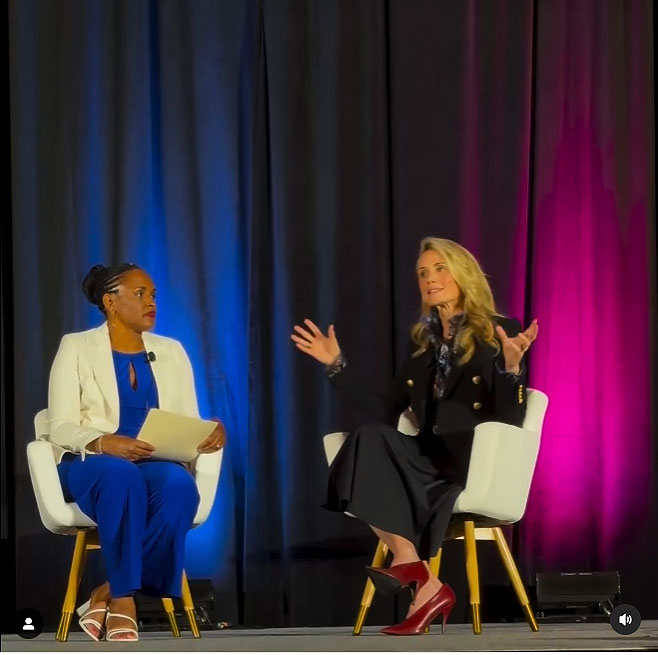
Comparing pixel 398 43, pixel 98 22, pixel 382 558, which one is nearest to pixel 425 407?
pixel 382 558

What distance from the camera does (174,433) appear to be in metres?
3.60

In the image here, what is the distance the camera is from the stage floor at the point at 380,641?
332 cm

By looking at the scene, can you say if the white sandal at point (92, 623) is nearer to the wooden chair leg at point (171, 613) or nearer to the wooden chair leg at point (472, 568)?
the wooden chair leg at point (171, 613)

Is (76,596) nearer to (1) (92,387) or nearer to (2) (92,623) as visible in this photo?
(2) (92,623)

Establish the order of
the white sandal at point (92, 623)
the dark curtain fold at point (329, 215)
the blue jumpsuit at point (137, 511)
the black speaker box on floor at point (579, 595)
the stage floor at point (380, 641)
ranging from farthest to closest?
the dark curtain fold at point (329, 215)
the black speaker box on floor at point (579, 595)
the white sandal at point (92, 623)
the blue jumpsuit at point (137, 511)
the stage floor at point (380, 641)

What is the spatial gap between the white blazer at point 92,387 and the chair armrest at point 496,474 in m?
0.86

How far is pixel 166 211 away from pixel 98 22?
682 millimetres

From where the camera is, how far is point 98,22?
Answer: 4.33m

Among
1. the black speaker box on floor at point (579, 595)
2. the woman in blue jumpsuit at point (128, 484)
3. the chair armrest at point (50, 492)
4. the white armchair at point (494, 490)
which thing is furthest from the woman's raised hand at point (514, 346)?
the chair armrest at point (50, 492)

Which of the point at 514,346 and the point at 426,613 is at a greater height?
the point at 514,346

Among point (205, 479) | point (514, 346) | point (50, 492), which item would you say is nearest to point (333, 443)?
point (205, 479)

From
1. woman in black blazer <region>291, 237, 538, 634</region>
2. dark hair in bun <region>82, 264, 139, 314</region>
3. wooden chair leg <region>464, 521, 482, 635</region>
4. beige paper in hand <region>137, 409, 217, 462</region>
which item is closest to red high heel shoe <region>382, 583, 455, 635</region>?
woman in black blazer <region>291, 237, 538, 634</region>

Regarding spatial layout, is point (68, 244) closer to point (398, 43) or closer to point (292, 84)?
point (292, 84)

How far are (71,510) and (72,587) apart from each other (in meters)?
0.23
